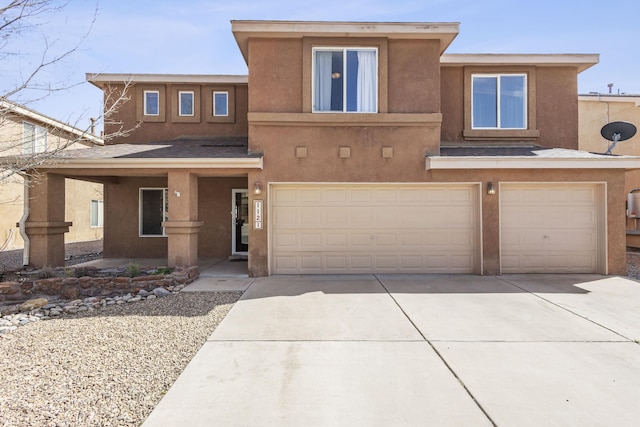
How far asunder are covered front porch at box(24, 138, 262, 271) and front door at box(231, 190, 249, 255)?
3cm

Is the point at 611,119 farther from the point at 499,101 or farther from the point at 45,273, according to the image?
the point at 45,273

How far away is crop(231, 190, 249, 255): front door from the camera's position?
11516 mm

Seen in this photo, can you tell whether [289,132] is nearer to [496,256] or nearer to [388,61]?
[388,61]

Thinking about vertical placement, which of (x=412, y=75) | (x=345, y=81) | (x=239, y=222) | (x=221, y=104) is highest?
(x=221, y=104)

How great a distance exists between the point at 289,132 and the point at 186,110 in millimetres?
4881

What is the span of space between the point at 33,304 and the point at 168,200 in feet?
10.5

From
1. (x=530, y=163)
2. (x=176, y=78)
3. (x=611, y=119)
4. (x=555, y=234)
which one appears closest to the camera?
(x=530, y=163)

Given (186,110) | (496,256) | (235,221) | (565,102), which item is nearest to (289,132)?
(235,221)

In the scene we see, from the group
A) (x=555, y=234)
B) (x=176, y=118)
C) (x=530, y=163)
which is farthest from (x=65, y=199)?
(x=555, y=234)

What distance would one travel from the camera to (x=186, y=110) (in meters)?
11.7

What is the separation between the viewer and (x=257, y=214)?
8625 millimetres

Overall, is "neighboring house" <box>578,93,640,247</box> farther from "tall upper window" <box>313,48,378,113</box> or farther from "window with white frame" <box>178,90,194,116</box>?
"window with white frame" <box>178,90,194,116</box>

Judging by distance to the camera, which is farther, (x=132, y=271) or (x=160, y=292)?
(x=132, y=271)

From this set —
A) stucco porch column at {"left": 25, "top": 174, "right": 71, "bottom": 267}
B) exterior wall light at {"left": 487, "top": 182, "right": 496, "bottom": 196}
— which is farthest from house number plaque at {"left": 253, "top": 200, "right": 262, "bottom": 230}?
exterior wall light at {"left": 487, "top": 182, "right": 496, "bottom": 196}
